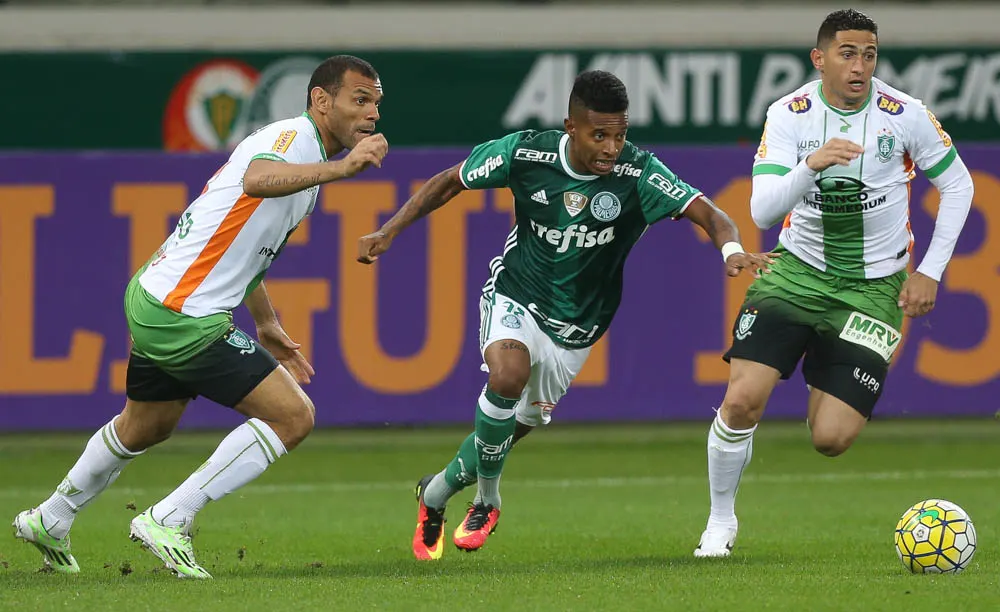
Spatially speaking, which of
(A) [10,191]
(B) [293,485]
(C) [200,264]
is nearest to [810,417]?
(C) [200,264]

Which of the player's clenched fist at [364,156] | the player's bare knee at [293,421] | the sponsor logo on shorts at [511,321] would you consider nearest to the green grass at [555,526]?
the player's bare knee at [293,421]

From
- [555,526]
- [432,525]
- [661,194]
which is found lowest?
[555,526]

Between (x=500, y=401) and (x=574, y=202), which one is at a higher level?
(x=574, y=202)

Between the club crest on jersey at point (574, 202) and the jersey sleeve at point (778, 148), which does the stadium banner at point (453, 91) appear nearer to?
the club crest on jersey at point (574, 202)

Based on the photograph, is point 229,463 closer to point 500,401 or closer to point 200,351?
point 200,351

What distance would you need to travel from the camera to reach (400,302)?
12.9 metres

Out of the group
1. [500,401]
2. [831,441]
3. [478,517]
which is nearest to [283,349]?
[500,401]

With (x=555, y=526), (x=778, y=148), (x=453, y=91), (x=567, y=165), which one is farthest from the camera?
(x=453, y=91)

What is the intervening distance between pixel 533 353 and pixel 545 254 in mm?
464

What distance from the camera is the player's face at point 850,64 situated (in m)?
7.30

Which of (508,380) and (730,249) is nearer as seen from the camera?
(730,249)

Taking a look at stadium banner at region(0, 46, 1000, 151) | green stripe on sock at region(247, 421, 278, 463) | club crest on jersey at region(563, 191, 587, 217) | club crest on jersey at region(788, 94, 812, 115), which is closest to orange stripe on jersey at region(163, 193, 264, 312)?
green stripe on sock at region(247, 421, 278, 463)

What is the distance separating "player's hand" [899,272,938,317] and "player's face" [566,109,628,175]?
1382mm

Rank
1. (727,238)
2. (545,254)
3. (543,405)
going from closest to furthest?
(727,238), (545,254), (543,405)
